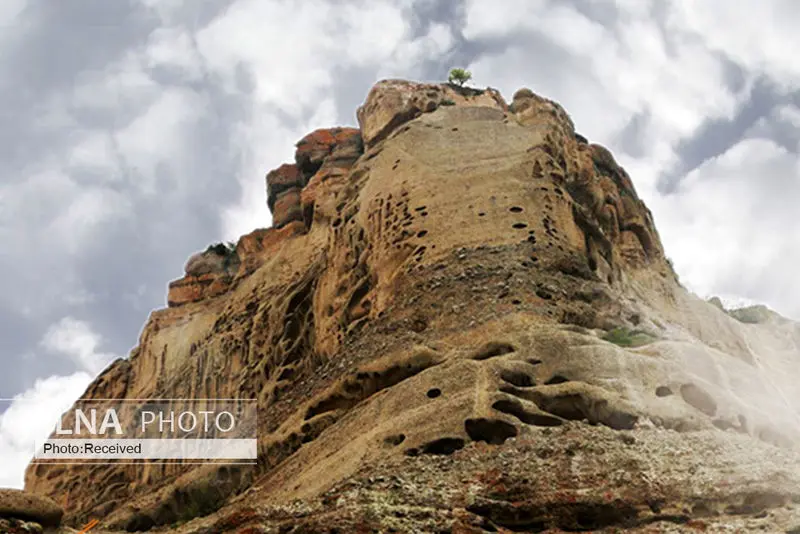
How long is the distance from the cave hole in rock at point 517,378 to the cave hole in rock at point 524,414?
801 mm

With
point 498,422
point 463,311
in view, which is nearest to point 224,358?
point 463,311

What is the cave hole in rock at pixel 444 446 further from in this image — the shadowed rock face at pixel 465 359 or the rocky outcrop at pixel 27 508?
the rocky outcrop at pixel 27 508

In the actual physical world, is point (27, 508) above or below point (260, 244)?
below

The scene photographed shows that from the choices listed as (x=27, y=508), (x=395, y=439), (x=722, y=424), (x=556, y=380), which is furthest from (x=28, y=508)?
(x=722, y=424)

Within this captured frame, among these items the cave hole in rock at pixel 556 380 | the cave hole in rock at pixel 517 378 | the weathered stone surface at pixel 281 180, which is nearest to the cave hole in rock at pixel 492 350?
the cave hole in rock at pixel 517 378

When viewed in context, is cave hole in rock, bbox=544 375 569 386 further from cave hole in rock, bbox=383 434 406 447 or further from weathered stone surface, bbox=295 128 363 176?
weathered stone surface, bbox=295 128 363 176

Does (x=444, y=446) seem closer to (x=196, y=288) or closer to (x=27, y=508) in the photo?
(x=27, y=508)

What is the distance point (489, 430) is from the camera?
14.8m

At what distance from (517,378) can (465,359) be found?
117 cm

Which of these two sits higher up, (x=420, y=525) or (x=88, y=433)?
(x=88, y=433)

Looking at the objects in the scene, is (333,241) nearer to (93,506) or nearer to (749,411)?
(93,506)

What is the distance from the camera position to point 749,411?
51.5 ft

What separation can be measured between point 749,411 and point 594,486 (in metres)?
4.17

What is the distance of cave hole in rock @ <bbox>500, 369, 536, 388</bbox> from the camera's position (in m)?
16.0
